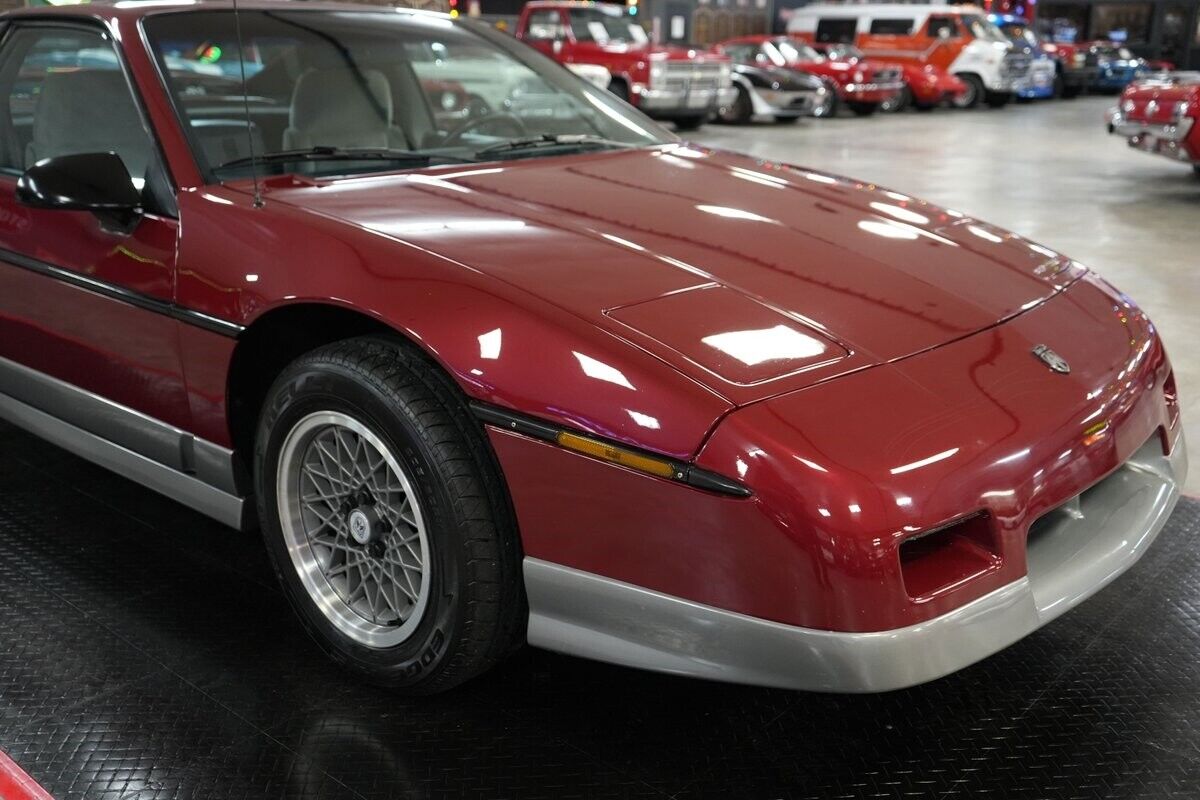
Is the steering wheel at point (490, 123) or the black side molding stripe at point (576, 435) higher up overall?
the steering wheel at point (490, 123)

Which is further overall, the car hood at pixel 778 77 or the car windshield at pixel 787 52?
the car windshield at pixel 787 52

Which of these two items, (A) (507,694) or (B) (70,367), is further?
(B) (70,367)

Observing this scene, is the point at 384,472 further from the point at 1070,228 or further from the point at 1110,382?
the point at 1070,228

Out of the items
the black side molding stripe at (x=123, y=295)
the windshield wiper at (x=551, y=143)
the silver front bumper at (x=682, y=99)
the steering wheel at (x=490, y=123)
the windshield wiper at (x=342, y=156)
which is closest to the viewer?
the black side molding stripe at (x=123, y=295)

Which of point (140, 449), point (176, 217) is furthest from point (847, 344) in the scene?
point (140, 449)

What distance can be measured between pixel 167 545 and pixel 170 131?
3.14 ft

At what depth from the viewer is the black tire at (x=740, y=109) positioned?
45.6 feet

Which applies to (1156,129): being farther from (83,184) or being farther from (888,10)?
(888,10)

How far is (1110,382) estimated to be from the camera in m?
1.84

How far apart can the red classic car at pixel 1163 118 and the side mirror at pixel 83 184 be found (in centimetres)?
738

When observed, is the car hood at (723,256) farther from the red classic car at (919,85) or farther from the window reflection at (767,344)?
the red classic car at (919,85)

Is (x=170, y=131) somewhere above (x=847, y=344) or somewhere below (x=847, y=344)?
above

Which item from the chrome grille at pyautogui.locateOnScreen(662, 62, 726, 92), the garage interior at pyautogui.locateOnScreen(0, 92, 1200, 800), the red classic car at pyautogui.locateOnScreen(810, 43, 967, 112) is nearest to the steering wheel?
the garage interior at pyautogui.locateOnScreen(0, 92, 1200, 800)

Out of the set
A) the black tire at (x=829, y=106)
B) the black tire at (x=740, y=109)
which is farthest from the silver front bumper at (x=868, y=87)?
the black tire at (x=740, y=109)
